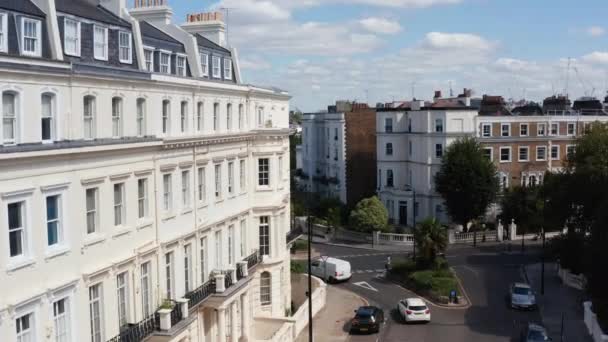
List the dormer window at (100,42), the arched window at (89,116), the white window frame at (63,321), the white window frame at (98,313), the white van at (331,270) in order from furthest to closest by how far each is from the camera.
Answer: the white van at (331,270), the dormer window at (100,42), the white window frame at (98,313), the arched window at (89,116), the white window frame at (63,321)

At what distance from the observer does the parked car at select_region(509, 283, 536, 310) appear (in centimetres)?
4050

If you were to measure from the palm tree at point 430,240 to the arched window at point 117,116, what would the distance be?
2947 centimetres

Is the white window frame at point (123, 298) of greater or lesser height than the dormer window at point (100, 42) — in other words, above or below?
below

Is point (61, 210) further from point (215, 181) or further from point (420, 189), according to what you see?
point (420, 189)

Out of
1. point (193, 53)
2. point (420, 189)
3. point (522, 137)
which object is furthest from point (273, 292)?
point (522, 137)

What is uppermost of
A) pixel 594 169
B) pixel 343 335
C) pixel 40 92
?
pixel 40 92

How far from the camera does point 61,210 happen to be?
63.9 feet

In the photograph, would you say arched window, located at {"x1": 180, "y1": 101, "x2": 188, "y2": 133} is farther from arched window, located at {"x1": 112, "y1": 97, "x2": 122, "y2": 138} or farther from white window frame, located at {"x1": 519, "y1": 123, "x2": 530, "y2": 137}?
white window frame, located at {"x1": 519, "y1": 123, "x2": 530, "y2": 137}

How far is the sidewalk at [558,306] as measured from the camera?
3562cm

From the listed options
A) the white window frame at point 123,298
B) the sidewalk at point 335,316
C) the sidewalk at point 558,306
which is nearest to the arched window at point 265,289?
the sidewalk at point 335,316

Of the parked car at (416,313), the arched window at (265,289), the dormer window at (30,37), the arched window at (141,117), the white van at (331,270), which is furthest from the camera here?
the white van at (331,270)

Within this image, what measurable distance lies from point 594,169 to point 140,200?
31645 millimetres

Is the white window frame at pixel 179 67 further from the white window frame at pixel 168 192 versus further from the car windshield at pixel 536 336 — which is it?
the car windshield at pixel 536 336

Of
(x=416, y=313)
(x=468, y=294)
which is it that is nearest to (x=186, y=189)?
(x=416, y=313)
